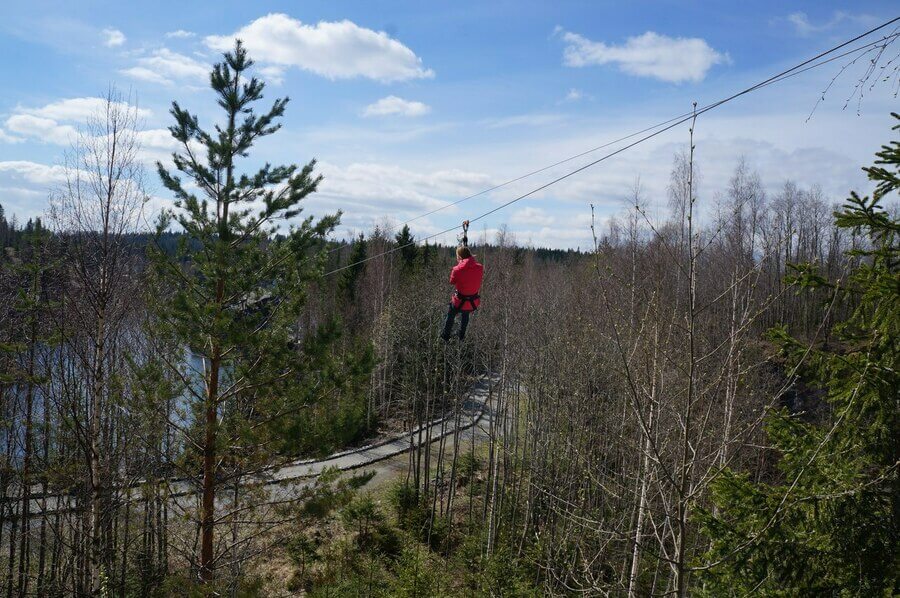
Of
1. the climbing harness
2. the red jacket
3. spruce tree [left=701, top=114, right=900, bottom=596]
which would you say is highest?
the red jacket

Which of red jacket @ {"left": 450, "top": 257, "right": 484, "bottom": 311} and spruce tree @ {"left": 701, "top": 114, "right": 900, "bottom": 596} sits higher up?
red jacket @ {"left": 450, "top": 257, "right": 484, "bottom": 311}

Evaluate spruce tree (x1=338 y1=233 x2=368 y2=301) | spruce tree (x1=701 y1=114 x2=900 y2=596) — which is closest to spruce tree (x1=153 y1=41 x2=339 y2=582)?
spruce tree (x1=701 y1=114 x2=900 y2=596)

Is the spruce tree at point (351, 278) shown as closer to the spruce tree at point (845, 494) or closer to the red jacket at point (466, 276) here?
the red jacket at point (466, 276)

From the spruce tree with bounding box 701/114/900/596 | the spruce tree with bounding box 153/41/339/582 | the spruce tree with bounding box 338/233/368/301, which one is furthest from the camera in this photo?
the spruce tree with bounding box 338/233/368/301

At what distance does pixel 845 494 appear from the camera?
4.02m

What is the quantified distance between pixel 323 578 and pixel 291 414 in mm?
9473

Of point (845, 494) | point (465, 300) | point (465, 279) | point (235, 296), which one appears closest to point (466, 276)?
point (465, 279)

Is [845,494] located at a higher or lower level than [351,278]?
lower

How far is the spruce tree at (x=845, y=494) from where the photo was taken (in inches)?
160

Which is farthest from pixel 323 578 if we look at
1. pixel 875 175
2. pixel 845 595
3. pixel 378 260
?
pixel 378 260

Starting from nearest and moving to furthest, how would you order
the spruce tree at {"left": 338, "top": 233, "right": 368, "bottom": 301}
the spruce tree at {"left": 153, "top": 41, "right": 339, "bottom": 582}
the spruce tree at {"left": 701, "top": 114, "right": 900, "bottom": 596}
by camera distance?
1. the spruce tree at {"left": 701, "top": 114, "right": 900, "bottom": 596}
2. the spruce tree at {"left": 153, "top": 41, "right": 339, "bottom": 582}
3. the spruce tree at {"left": 338, "top": 233, "right": 368, "bottom": 301}

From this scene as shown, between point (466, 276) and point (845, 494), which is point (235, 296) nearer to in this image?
point (466, 276)

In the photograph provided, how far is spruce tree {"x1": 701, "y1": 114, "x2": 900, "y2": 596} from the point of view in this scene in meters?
4.05

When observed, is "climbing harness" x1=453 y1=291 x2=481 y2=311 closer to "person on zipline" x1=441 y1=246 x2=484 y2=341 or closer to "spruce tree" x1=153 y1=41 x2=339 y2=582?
"person on zipline" x1=441 y1=246 x2=484 y2=341
